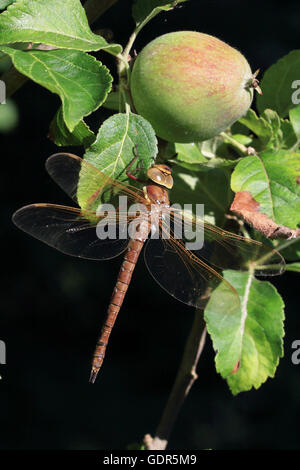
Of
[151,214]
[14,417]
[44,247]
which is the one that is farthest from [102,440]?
[151,214]

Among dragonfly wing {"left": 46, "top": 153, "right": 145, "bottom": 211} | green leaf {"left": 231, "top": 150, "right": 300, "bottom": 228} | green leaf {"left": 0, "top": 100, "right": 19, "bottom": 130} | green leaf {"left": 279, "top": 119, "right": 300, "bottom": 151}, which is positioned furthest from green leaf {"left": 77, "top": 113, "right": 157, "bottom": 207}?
green leaf {"left": 0, "top": 100, "right": 19, "bottom": 130}

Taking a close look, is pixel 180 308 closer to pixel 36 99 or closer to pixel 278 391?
pixel 278 391

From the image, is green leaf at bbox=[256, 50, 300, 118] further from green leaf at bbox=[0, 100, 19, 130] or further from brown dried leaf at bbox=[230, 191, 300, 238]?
green leaf at bbox=[0, 100, 19, 130]

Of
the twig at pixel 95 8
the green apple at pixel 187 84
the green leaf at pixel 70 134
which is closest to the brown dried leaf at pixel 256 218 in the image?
the green apple at pixel 187 84

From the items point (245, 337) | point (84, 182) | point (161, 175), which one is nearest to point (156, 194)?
point (161, 175)

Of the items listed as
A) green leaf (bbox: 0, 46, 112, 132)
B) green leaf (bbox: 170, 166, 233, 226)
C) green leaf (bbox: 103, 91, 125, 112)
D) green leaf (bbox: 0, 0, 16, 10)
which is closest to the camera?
green leaf (bbox: 0, 46, 112, 132)
